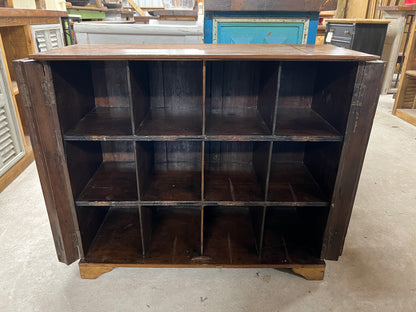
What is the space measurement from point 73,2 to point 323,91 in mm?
5658

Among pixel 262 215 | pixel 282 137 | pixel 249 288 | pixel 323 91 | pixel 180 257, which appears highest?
pixel 323 91

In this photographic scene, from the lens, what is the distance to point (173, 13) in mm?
5402

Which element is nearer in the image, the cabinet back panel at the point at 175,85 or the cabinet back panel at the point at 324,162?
the cabinet back panel at the point at 324,162

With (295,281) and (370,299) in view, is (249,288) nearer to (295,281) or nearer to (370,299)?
(295,281)

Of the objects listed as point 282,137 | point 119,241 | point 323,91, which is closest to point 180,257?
point 119,241

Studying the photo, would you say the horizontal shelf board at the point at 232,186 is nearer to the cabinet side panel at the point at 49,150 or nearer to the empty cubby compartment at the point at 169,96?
the empty cubby compartment at the point at 169,96

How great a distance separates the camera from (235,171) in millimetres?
1744

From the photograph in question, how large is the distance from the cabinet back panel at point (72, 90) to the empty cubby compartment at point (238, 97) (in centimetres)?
59

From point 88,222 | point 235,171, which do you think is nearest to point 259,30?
point 235,171

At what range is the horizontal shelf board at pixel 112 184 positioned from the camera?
1.44 meters

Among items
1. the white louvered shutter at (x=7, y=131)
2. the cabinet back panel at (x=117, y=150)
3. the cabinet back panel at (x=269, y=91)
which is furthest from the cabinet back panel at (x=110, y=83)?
the white louvered shutter at (x=7, y=131)

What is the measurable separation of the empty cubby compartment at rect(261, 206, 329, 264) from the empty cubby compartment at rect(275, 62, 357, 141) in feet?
1.29

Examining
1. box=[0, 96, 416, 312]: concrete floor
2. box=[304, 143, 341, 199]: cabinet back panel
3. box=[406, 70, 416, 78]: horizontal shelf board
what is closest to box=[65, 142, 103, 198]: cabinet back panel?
box=[0, 96, 416, 312]: concrete floor

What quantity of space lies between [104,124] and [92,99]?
0.91 ft
